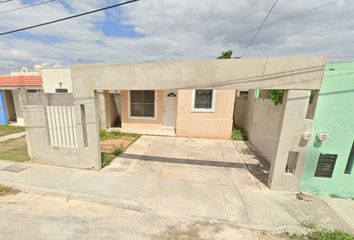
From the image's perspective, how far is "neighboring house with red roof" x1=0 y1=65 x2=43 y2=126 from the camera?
8.55 metres

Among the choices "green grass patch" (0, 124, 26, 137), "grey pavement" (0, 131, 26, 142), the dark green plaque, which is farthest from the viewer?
"green grass patch" (0, 124, 26, 137)

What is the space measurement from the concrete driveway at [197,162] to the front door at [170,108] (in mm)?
1718

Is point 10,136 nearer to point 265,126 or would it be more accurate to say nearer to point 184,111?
point 184,111

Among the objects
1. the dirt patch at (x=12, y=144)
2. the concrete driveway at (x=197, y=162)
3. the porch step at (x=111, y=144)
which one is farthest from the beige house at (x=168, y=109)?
the dirt patch at (x=12, y=144)

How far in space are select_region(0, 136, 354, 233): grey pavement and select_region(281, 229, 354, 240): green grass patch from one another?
0.11 metres

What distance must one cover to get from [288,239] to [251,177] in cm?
186

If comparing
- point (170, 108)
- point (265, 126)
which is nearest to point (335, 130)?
point (265, 126)

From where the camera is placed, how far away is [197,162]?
5.28 meters

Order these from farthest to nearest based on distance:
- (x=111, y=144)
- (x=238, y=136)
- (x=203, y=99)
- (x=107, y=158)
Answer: (x=238, y=136) → (x=203, y=99) → (x=111, y=144) → (x=107, y=158)

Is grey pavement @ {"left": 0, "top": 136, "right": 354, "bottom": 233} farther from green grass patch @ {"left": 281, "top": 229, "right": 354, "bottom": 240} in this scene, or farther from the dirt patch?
the dirt patch

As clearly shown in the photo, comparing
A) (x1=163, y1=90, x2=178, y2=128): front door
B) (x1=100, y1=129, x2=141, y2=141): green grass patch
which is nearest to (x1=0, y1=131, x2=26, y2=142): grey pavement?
(x1=100, y1=129, x2=141, y2=141): green grass patch

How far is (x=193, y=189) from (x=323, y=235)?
7.93ft

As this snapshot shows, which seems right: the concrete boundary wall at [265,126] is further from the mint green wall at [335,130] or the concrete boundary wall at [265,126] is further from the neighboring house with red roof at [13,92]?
the neighboring house with red roof at [13,92]

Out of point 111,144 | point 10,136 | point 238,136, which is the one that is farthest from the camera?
point 238,136
